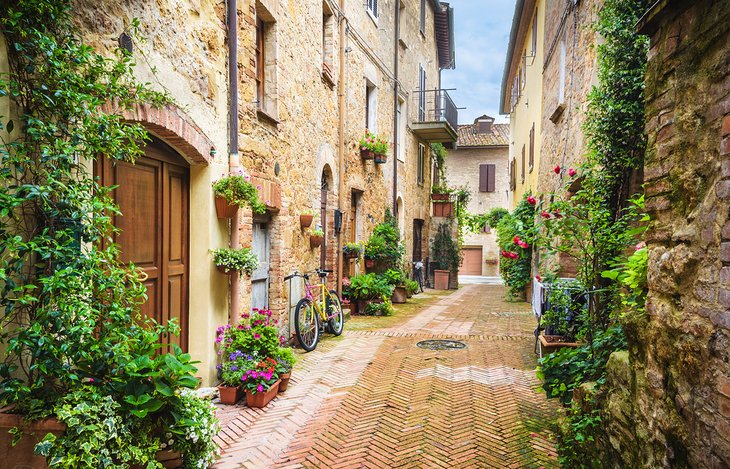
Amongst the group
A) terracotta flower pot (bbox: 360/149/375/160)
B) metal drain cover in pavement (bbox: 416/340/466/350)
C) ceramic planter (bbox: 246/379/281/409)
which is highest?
terracotta flower pot (bbox: 360/149/375/160)

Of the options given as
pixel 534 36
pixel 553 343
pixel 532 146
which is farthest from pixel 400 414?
pixel 534 36

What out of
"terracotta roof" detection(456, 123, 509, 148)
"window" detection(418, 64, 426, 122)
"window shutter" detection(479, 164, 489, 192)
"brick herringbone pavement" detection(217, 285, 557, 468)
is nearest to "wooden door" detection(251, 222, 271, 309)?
"brick herringbone pavement" detection(217, 285, 557, 468)

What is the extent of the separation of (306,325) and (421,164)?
10764 millimetres

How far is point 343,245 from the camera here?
9586mm

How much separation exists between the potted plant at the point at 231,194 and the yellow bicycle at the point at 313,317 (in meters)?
1.85

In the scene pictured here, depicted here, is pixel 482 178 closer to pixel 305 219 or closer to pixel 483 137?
pixel 483 137

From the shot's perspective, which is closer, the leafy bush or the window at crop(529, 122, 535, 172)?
the leafy bush

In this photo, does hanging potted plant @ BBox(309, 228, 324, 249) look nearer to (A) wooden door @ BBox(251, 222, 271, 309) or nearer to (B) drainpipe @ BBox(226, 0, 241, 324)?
(A) wooden door @ BBox(251, 222, 271, 309)

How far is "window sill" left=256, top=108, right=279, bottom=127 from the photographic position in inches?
224

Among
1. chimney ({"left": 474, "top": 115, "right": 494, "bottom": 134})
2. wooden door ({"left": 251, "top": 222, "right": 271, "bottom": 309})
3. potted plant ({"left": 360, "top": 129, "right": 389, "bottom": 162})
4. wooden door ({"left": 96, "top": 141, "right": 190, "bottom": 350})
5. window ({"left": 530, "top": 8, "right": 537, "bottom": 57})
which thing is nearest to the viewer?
wooden door ({"left": 96, "top": 141, "right": 190, "bottom": 350})

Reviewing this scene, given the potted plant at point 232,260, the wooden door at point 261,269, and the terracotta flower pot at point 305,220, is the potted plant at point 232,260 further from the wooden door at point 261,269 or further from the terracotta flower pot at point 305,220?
the terracotta flower pot at point 305,220

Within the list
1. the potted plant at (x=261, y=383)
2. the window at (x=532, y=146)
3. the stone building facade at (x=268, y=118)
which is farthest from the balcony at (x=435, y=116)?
the potted plant at (x=261, y=383)

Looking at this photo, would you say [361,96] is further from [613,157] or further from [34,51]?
[34,51]

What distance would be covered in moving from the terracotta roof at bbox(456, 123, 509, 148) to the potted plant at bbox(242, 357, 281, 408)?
23.8 metres
